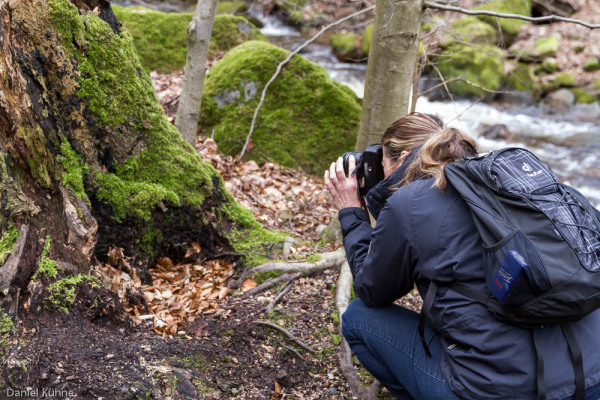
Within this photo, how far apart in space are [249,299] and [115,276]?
888 mm

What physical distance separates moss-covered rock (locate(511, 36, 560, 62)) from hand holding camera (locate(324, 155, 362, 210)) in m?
13.3

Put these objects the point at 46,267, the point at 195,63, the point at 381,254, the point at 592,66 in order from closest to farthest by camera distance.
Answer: the point at 381,254 → the point at 46,267 → the point at 195,63 → the point at 592,66

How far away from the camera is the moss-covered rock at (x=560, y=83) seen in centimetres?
1309

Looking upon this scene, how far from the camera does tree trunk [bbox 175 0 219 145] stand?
4777 mm

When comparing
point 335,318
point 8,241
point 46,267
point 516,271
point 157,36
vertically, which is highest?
point 157,36

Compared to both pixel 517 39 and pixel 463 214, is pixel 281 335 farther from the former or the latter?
pixel 517 39

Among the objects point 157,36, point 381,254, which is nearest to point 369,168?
point 381,254

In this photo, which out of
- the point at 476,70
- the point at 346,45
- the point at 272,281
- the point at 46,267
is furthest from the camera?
the point at 346,45

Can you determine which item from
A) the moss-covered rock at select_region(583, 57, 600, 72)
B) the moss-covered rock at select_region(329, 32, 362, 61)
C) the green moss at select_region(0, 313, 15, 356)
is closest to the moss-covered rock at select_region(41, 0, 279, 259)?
the green moss at select_region(0, 313, 15, 356)

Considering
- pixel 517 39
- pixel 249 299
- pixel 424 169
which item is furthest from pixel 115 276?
pixel 517 39

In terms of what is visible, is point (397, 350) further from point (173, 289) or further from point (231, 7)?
point (231, 7)

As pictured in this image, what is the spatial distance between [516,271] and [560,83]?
45.2 ft

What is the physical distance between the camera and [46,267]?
2424 mm

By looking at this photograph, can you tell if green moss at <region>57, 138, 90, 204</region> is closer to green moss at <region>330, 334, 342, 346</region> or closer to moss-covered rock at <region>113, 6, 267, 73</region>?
green moss at <region>330, 334, 342, 346</region>
